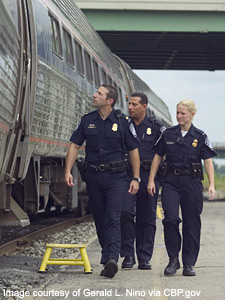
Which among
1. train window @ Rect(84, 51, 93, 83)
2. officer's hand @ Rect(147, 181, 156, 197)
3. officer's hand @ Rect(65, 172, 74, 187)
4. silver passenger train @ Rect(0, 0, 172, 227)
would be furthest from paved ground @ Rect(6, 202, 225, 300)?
train window @ Rect(84, 51, 93, 83)

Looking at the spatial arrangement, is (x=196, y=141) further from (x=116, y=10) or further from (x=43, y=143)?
(x=116, y=10)

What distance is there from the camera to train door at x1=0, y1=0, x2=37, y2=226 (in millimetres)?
8356

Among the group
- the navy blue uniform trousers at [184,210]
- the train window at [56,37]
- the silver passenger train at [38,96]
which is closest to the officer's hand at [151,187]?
the navy blue uniform trousers at [184,210]

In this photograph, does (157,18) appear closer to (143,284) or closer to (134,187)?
(134,187)

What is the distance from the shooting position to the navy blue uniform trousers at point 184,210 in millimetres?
8914

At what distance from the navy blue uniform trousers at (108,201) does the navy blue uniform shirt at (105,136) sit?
0.59 feet

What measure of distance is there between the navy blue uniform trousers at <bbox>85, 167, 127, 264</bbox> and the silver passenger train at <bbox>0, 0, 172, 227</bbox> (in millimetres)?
→ 831

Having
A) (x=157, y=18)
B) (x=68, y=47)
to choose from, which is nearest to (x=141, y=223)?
(x=68, y=47)

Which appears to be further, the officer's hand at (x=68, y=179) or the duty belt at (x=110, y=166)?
the duty belt at (x=110, y=166)

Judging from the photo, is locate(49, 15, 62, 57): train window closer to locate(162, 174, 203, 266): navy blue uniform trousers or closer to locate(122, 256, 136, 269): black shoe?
locate(162, 174, 203, 266): navy blue uniform trousers

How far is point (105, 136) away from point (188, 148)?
875mm

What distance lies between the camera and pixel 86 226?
16.6 meters

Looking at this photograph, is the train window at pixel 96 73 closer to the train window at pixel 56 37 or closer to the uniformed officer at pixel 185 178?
the train window at pixel 56 37

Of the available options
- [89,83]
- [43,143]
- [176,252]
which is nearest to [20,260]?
[43,143]
